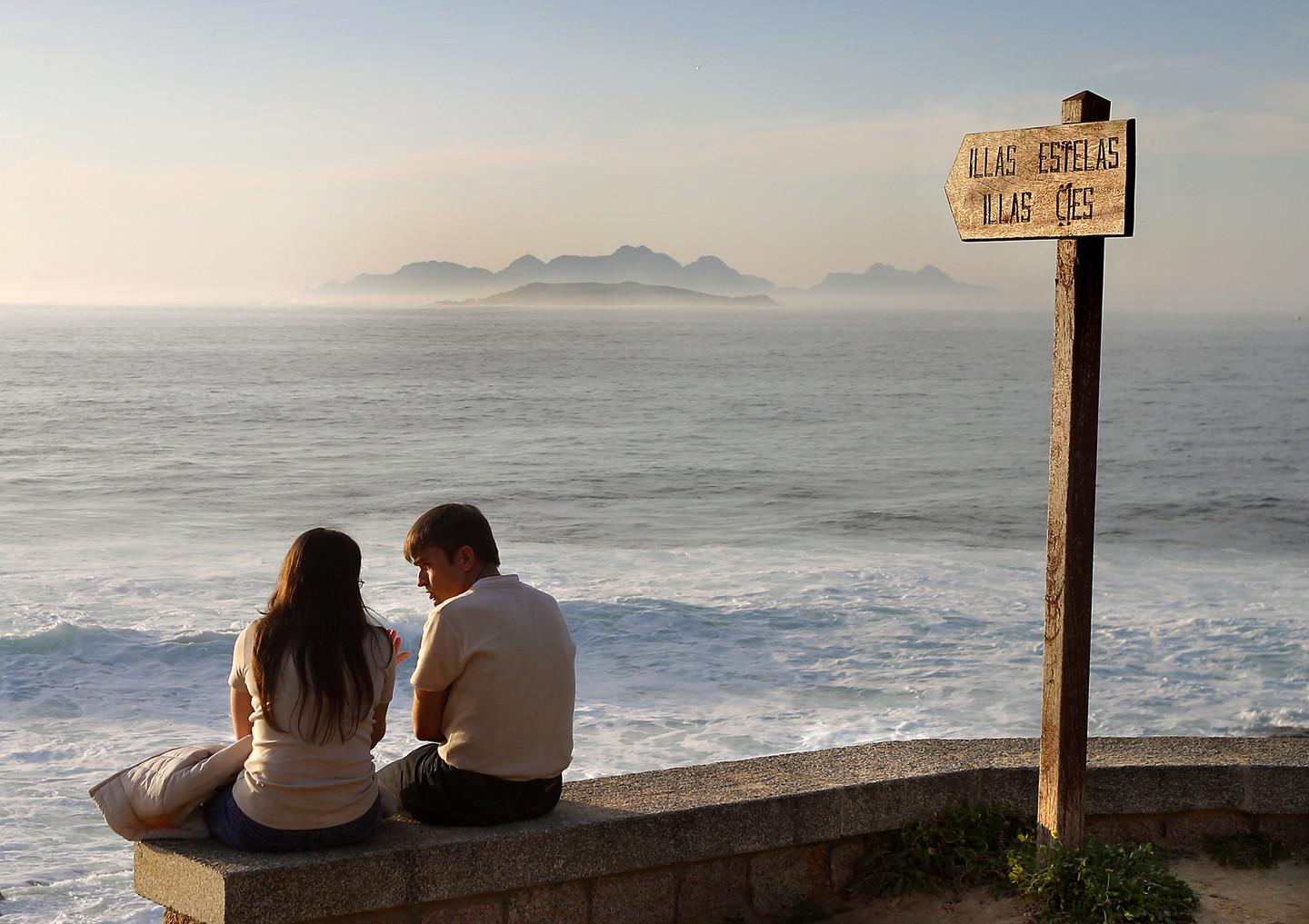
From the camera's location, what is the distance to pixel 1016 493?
3300cm

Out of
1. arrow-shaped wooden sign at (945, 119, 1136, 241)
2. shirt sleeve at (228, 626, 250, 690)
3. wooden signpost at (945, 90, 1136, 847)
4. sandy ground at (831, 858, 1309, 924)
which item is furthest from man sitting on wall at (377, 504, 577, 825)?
arrow-shaped wooden sign at (945, 119, 1136, 241)

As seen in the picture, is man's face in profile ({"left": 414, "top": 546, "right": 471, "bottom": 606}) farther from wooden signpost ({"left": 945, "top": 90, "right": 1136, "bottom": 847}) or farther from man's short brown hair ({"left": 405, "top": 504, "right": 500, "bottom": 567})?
wooden signpost ({"left": 945, "top": 90, "right": 1136, "bottom": 847})

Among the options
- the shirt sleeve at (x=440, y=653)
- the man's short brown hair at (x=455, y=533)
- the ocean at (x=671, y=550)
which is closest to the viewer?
the shirt sleeve at (x=440, y=653)

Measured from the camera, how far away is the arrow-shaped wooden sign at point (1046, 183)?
3.69 meters

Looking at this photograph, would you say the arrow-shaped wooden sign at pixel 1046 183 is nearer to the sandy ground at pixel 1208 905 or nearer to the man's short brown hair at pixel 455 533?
the man's short brown hair at pixel 455 533

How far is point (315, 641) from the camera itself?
11.1 feet

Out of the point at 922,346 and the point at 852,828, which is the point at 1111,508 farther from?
the point at 922,346

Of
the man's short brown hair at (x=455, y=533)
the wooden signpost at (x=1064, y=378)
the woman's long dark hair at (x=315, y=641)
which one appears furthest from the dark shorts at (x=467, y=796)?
the wooden signpost at (x=1064, y=378)

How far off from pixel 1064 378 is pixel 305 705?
7.72 ft

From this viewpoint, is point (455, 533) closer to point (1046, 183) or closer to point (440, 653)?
point (440, 653)

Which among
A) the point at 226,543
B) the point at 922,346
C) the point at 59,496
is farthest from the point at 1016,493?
the point at 922,346

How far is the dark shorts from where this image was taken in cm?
366

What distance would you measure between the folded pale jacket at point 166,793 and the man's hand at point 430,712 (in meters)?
0.46

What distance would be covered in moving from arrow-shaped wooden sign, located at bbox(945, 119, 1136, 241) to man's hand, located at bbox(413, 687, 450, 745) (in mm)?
2107
